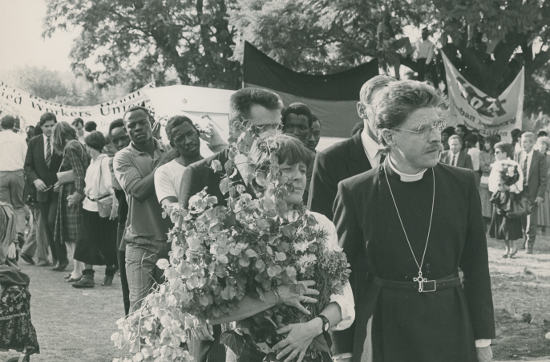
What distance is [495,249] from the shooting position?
1619 cm

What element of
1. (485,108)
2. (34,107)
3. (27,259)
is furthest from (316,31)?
(27,259)

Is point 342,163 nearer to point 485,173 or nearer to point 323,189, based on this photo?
point 323,189

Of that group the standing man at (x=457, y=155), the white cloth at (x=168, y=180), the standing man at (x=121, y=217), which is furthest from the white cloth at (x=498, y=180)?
the white cloth at (x=168, y=180)

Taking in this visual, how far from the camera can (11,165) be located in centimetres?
1252

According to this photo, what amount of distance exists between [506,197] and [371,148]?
432 inches

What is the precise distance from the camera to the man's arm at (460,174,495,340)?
12.7 ft

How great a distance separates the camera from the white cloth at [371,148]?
473 centimetres

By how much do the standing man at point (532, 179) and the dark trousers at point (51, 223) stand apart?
304 inches

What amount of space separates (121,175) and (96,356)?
65.2 inches

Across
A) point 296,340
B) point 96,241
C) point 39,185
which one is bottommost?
point 96,241

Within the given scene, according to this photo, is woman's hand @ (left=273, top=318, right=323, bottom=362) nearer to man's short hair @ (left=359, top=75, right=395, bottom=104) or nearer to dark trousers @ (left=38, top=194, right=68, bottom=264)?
man's short hair @ (left=359, top=75, right=395, bottom=104)

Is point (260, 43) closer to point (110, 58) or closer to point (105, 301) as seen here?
point (110, 58)

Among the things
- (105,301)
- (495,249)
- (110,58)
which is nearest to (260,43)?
(495,249)

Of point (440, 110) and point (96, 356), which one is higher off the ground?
point (440, 110)
